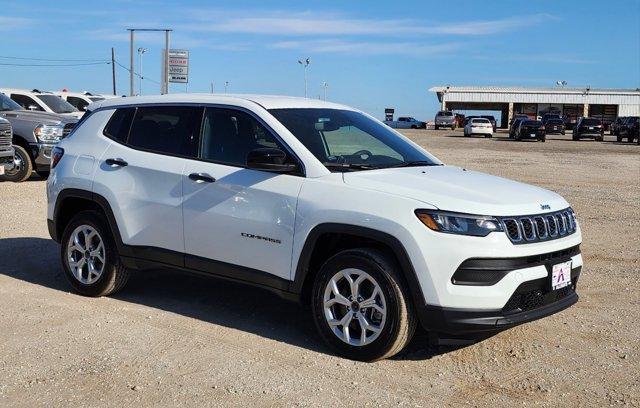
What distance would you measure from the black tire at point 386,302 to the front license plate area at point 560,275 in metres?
0.97

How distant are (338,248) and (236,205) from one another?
846 millimetres

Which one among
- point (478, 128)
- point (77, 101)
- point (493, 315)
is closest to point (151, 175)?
point (493, 315)

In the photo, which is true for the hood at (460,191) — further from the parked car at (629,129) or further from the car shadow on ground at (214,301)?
the parked car at (629,129)

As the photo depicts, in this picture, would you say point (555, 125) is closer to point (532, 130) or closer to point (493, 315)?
point (532, 130)

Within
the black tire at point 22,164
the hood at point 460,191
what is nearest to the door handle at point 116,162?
the hood at point 460,191

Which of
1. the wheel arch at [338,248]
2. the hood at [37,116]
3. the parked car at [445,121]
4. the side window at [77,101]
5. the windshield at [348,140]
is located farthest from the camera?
the parked car at [445,121]

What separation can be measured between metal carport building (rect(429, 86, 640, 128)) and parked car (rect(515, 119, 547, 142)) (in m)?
36.3

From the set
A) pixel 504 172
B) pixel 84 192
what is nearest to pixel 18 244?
pixel 84 192

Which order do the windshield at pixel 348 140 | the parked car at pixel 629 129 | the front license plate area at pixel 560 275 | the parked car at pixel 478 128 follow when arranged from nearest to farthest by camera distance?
1. the front license plate area at pixel 560 275
2. the windshield at pixel 348 140
3. the parked car at pixel 629 129
4. the parked car at pixel 478 128

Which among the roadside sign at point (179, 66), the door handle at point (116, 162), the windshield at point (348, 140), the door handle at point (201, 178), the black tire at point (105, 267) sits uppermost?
the roadside sign at point (179, 66)

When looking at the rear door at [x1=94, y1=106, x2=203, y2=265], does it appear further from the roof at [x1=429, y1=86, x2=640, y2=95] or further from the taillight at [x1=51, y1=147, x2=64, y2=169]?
the roof at [x1=429, y1=86, x2=640, y2=95]

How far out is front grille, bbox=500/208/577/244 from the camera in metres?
4.82

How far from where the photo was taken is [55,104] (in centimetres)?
1936

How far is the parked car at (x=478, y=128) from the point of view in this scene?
5473cm
